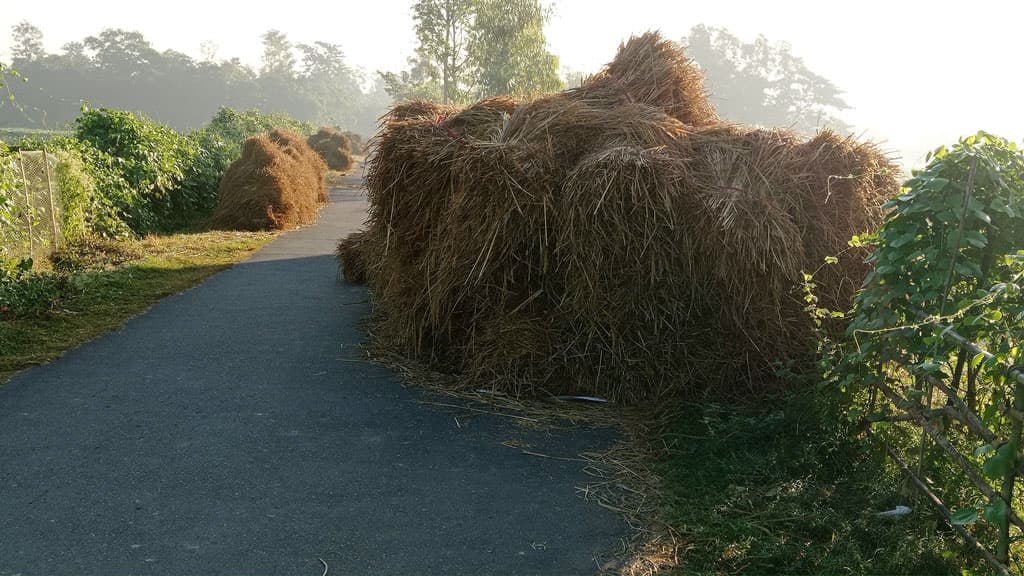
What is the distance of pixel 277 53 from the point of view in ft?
441

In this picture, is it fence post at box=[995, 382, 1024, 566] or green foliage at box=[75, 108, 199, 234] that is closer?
fence post at box=[995, 382, 1024, 566]

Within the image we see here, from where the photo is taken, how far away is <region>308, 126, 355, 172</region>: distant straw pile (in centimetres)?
3406

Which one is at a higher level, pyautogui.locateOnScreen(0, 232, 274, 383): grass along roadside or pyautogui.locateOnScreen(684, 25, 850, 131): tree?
pyautogui.locateOnScreen(684, 25, 850, 131): tree

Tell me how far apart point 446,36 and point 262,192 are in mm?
34630

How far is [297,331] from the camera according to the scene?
773cm

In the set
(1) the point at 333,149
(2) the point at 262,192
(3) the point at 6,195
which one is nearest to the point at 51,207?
(3) the point at 6,195

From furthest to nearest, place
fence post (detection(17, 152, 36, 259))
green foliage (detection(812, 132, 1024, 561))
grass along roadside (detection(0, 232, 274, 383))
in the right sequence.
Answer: fence post (detection(17, 152, 36, 259))
grass along roadside (detection(0, 232, 274, 383))
green foliage (detection(812, 132, 1024, 561))

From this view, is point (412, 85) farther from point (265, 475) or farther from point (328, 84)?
point (328, 84)

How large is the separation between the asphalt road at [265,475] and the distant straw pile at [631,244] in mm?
736

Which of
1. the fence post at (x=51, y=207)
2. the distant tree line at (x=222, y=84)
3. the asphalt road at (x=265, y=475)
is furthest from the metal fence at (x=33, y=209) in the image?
the distant tree line at (x=222, y=84)

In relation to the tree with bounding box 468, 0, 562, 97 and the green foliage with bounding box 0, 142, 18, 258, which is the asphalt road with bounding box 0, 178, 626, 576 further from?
the tree with bounding box 468, 0, 562, 97

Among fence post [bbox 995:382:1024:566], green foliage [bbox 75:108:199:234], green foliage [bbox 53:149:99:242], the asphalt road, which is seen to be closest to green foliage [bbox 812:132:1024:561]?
fence post [bbox 995:382:1024:566]

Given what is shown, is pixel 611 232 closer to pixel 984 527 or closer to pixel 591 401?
pixel 591 401

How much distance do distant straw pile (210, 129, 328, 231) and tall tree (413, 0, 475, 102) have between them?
100 feet
